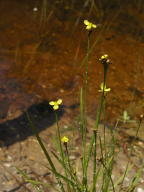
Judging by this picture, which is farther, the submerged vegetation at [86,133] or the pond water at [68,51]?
the pond water at [68,51]

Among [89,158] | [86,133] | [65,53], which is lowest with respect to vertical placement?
[86,133]

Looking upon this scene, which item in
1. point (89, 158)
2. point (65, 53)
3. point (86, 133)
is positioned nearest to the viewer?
point (89, 158)

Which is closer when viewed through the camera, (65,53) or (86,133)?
(86,133)

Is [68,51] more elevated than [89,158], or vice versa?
[68,51]

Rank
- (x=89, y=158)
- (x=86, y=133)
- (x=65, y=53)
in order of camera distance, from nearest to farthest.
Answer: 1. (x=89, y=158)
2. (x=86, y=133)
3. (x=65, y=53)

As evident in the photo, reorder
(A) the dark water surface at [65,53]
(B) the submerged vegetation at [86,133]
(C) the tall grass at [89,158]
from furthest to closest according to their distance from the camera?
(A) the dark water surface at [65,53]
(B) the submerged vegetation at [86,133]
(C) the tall grass at [89,158]

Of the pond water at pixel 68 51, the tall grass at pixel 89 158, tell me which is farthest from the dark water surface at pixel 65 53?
the tall grass at pixel 89 158

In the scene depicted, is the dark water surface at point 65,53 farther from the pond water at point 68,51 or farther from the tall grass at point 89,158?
the tall grass at point 89,158

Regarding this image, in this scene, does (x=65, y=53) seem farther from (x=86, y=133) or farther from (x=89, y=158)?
(x=89, y=158)

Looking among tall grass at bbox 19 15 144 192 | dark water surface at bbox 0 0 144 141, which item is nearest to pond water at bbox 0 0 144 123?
dark water surface at bbox 0 0 144 141

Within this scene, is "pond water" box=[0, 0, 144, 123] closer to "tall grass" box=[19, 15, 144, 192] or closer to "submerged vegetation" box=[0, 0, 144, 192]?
"submerged vegetation" box=[0, 0, 144, 192]

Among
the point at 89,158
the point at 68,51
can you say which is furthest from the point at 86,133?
the point at 68,51
